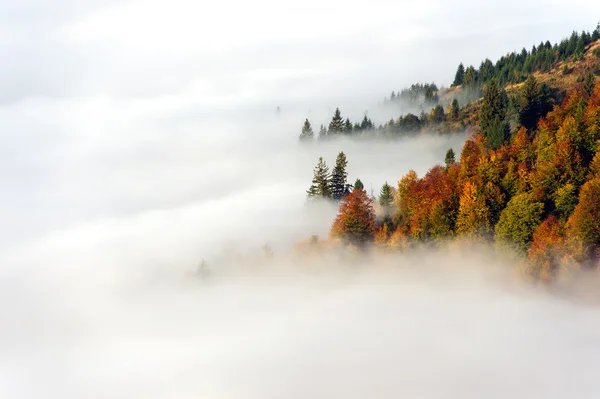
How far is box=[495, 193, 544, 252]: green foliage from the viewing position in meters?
98.4

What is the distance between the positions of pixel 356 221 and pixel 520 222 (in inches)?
1190

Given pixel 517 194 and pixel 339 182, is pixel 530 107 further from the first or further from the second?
pixel 339 182

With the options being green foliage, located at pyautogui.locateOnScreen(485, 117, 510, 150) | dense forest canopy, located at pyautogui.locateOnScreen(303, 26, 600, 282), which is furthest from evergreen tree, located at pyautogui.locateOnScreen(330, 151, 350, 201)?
green foliage, located at pyautogui.locateOnScreen(485, 117, 510, 150)

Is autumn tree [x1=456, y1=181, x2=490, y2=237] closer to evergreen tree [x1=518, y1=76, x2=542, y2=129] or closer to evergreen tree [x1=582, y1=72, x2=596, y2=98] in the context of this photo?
evergreen tree [x1=518, y1=76, x2=542, y2=129]

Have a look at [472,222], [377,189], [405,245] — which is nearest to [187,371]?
[405,245]

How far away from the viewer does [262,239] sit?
536 feet

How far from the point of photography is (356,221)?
119750mm

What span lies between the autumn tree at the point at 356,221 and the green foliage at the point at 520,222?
25.0 m

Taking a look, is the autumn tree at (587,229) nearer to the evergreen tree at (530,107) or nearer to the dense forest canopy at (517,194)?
the dense forest canopy at (517,194)

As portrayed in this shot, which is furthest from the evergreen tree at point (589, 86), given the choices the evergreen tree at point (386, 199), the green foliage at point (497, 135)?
the evergreen tree at point (386, 199)

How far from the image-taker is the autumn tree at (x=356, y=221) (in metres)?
120

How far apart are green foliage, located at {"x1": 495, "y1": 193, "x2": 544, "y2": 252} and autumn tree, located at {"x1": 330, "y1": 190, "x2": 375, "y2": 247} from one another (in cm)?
2498

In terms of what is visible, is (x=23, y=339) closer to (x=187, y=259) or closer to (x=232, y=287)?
(x=187, y=259)

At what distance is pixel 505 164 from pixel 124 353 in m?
80.0
